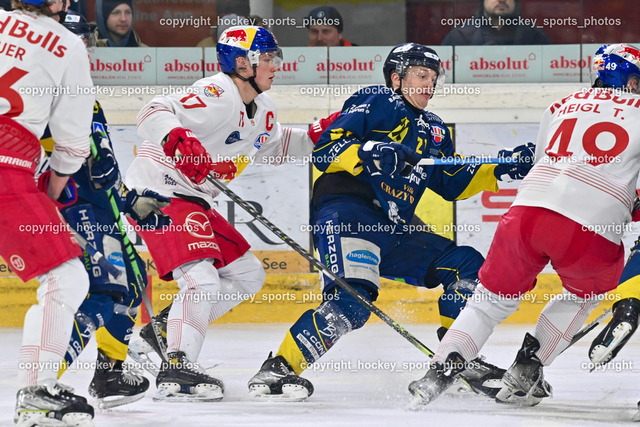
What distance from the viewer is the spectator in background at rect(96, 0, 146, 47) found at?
6.45 meters

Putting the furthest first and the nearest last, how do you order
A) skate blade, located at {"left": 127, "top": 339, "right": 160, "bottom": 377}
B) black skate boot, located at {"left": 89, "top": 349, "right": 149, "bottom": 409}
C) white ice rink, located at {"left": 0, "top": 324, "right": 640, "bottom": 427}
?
skate blade, located at {"left": 127, "top": 339, "right": 160, "bottom": 377}, black skate boot, located at {"left": 89, "top": 349, "right": 149, "bottom": 409}, white ice rink, located at {"left": 0, "top": 324, "right": 640, "bottom": 427}

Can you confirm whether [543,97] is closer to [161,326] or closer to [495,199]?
[495,199]

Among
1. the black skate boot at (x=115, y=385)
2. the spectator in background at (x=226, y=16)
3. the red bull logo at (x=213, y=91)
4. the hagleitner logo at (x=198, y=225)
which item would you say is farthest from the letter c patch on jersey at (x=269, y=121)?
the spectator in background at (x=226, y=16)

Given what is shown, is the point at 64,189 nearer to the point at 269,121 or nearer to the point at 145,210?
the point at 145,210

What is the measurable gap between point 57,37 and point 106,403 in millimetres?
1271

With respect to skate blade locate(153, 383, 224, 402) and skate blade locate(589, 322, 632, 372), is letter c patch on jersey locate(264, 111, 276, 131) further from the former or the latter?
skate blade locate(589, 322, 632, 372)

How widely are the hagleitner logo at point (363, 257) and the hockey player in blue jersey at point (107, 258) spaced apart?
2.26 feet

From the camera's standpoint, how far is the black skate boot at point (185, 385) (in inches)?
141

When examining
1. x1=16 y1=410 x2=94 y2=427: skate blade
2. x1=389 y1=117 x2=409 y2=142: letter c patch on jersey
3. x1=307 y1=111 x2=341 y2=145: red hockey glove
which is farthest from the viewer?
x1=307 y1=111 x2=341 y2=145: red hockey glove

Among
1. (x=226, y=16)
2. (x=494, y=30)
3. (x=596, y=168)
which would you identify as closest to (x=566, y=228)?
(x=596, y=168)

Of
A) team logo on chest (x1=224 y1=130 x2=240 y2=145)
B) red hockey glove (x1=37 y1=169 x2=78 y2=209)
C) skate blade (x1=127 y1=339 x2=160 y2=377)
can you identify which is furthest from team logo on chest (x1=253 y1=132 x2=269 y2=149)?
red hockey glove (x1=37 y1=169 x2=78 y2=209)

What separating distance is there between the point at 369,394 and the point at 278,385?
1.16 feet

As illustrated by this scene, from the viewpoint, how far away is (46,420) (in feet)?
9.09

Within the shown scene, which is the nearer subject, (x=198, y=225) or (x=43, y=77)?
(x=43, y=77)
